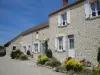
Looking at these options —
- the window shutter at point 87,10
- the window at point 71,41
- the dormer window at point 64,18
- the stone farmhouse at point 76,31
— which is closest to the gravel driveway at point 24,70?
the stone farmhouse at point 76,31

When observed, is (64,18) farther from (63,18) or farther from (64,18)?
(63,18)

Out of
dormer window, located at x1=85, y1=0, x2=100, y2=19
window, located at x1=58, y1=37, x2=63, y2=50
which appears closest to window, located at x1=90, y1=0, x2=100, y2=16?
dormer window, located at x1=85, y1=0, x2=100, y2=19

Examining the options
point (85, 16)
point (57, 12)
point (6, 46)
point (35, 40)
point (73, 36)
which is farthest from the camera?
point (6, 46)

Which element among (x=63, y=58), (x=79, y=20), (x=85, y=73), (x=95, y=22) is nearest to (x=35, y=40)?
(x=63, y=58)

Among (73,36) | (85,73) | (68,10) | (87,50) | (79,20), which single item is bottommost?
(85,73)

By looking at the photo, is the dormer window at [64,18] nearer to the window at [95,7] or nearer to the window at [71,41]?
the window at [71,41]

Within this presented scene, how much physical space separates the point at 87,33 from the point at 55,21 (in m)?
6.08

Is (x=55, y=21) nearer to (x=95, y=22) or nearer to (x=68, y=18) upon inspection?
(x=68, y=18)

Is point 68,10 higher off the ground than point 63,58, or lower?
higher

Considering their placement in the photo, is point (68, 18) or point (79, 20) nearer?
point (79, 20)

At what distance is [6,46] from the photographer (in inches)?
1709

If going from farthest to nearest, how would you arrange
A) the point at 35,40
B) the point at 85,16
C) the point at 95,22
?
the point at 35,40 < the point at 85,16 < the point at 95,22

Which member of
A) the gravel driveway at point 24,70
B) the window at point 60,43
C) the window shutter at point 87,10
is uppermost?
the window shutter at point 87,10

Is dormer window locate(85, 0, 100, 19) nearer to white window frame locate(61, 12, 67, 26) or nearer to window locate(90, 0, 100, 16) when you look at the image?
window locate(90, 0, 100, 16)
